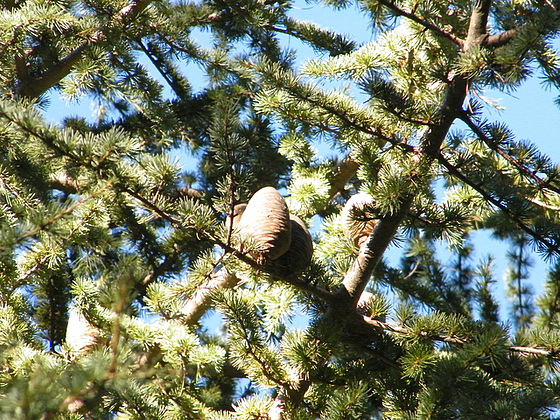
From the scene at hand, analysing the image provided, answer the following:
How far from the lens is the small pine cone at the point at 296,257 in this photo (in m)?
1.41

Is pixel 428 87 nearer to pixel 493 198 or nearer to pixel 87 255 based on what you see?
pixel 493 198


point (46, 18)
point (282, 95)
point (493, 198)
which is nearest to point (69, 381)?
point (282, 95)

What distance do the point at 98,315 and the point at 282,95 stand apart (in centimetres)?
89

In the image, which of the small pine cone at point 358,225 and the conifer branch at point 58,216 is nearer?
the conifer branch at point 58,216

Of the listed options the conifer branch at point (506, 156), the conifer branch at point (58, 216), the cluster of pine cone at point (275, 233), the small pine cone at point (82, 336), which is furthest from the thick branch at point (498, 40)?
the small pine cone at point (82, 336)

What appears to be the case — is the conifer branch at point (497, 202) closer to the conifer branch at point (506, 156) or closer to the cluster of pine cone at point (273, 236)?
the conifer branch at point (506, 156)

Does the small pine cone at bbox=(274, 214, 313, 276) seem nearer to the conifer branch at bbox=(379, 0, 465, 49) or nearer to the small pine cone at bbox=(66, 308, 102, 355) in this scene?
the conifer branch at bbox=(379, 0, 465, 49)

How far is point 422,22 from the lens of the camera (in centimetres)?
145

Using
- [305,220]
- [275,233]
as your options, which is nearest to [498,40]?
[275,233]

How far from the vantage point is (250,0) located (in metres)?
2.60

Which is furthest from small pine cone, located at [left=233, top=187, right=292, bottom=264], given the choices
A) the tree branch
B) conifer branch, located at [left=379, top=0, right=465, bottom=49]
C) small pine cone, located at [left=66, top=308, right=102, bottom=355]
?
the tree branch

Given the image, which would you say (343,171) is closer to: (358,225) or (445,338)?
(358,225)

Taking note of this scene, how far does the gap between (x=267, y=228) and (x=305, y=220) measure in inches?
33.6

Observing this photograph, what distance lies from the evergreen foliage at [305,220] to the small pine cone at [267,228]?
4cm
